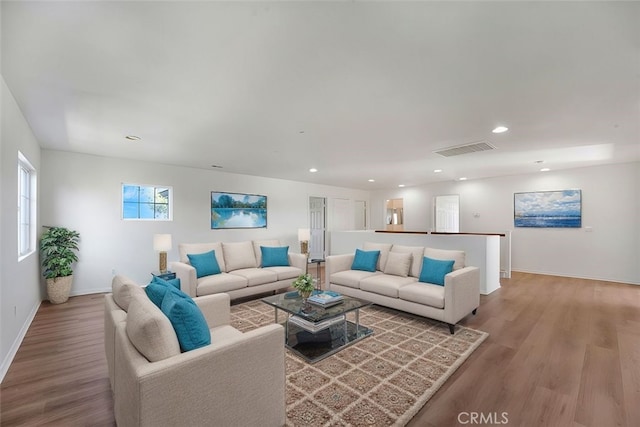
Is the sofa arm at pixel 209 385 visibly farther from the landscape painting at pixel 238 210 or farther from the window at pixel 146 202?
the landscape painting at pixel 238 210

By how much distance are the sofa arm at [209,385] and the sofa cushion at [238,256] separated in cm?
301

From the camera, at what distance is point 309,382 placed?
2.23 m

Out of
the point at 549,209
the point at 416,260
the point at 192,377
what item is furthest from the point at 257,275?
the point at 549,209

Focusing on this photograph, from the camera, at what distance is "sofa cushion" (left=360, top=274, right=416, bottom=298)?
368 centimetres

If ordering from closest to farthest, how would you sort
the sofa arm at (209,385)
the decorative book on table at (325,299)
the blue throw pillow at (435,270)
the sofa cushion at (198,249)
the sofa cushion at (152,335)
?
the sofa arm at (209,385)
the sofa cushion at (152,335)
the decorative book on table at (325,299)
the blue throw pillow at (435,270)
the sofa cushion at (198,249)

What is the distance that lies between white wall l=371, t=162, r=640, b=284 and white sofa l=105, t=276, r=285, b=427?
282 inches

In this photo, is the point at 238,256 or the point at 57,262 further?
the point at 238,256

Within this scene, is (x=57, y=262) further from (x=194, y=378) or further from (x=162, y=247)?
(x=194, y=378)

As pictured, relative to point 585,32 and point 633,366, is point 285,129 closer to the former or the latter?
point 585,32

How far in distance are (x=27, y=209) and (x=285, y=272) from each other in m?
3.70

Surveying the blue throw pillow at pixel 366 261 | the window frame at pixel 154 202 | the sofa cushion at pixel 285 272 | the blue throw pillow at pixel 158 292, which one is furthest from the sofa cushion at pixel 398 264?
the window frame at pixel 154 202

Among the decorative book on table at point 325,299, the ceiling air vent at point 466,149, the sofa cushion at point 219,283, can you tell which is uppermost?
the ceiling air vent at point 466,149

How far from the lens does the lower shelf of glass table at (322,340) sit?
270 cm

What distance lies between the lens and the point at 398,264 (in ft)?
13.6
